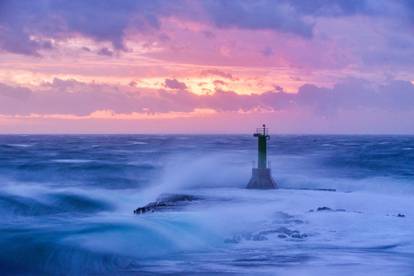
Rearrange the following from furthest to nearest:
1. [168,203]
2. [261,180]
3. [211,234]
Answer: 1. [261,180]
2. [168,203]
3. [211,234]

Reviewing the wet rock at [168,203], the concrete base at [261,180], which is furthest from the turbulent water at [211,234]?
the concrete base at [261,180]

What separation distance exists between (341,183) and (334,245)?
20727 mm

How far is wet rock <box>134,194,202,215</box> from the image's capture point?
21.0 meters

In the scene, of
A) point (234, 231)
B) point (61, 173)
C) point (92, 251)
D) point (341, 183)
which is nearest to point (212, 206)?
point (234, 231)

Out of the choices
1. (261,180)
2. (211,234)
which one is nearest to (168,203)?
(211,234)

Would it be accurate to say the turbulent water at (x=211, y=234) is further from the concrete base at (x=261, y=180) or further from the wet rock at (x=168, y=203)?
the concrete base at (x=261, y=180)

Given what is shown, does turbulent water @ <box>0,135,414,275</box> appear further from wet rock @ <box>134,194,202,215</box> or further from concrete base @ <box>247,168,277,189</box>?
concrete base @ <box>247,168,277,189</box>

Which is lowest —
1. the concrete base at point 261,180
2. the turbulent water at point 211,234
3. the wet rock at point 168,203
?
the turbulent water at point 211,234

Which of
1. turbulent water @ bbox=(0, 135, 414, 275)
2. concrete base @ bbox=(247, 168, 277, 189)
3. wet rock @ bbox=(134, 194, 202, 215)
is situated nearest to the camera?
turbulent water @ bbox=(0, 135, 414, 275)

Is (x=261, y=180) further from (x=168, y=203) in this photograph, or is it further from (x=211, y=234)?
→ (x=211, y=234)

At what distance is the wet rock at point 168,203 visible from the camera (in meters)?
21.0

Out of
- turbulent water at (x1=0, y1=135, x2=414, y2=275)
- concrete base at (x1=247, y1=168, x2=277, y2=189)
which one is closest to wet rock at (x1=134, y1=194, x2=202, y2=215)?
turbulent water at (x1=0, y1=135, x2=414, y2=275)

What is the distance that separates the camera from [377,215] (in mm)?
19516

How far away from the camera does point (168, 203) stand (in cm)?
2247
